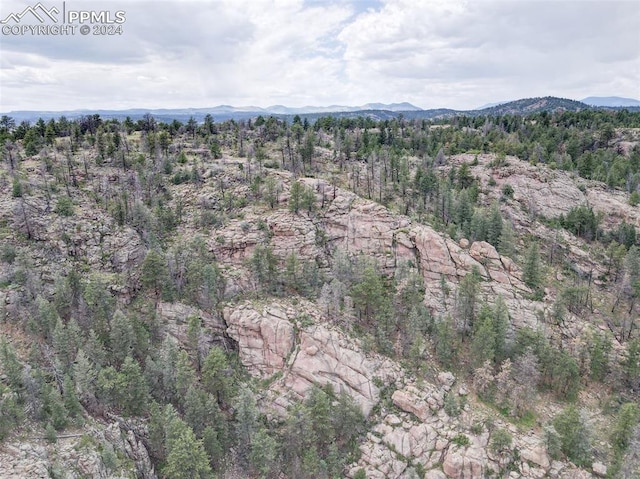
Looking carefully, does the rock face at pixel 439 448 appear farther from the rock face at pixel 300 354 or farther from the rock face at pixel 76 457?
the rock face at pixel 76 457

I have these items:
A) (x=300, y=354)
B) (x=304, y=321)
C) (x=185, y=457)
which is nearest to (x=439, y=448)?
(x=300, y=354)

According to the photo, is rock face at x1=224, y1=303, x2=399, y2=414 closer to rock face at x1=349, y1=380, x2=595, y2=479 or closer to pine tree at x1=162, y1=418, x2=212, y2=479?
rock face at x1=349, y1=380, x2=595, y2=479

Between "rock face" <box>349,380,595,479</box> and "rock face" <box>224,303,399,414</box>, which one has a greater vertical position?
"rock face" <box>224,303,399,414</box>

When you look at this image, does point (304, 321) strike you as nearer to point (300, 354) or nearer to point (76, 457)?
point (300, 354)

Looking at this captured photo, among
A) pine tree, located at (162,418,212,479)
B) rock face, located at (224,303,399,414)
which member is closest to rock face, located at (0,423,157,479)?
pine tree, located at (162,418,212,479)

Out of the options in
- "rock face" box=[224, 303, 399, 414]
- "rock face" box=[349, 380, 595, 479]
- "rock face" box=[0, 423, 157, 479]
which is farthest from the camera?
"rock face" box=[224, 303, 399, 414]

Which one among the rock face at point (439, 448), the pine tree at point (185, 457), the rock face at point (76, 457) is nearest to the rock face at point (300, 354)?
the rock face at point (439, 448)
